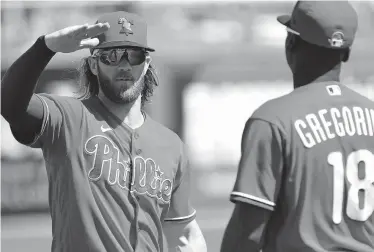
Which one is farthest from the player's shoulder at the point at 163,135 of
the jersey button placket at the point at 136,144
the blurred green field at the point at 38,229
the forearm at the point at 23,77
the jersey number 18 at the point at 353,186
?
the blurred green field at the point at 38,229

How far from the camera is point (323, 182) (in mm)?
3789

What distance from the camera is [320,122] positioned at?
3.85 m

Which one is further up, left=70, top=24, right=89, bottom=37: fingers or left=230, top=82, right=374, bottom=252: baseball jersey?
left=70, top=24, right=89, bottom=37: fingers

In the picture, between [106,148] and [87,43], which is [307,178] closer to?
[87,43]

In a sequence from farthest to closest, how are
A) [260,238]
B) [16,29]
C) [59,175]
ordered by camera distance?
[16,29] < [59,175] < [260,238]

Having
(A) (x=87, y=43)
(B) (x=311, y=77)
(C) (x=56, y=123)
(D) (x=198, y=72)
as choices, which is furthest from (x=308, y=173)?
(D) (x=198, y=72)

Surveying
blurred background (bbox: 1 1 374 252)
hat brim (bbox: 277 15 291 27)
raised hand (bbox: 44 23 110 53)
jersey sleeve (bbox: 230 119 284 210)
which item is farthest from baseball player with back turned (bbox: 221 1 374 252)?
blurred background (bbox: 1 1 374 252)

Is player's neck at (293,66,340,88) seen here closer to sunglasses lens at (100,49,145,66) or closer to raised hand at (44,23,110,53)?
raised hand at (44,23,110,53)

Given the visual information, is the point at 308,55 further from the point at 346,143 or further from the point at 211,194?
the point at 211,194

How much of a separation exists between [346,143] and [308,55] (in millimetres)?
382

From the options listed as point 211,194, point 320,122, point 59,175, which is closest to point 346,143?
point 320,122

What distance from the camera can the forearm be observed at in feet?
14.7

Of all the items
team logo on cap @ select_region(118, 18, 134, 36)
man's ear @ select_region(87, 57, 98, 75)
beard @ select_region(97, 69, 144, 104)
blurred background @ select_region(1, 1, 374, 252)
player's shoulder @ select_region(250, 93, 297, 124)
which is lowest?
blurred background @ select_region(1, 1, 374, 252)

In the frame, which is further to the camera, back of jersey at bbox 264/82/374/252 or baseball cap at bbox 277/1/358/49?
baseball cap at bbox 277/1/358/49
